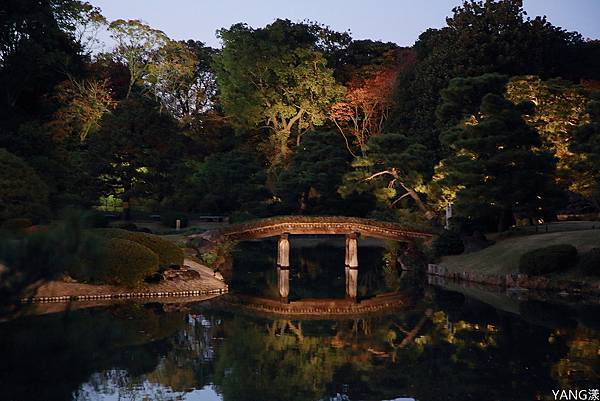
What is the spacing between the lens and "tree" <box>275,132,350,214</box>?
52338mm

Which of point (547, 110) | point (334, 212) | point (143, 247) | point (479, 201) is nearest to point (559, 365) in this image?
point (143, 247)

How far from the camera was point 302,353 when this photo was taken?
19.2 meters

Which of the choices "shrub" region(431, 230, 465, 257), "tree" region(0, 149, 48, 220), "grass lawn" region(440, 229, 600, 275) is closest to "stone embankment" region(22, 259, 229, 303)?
"tree" region(0, 149, 48, 220)

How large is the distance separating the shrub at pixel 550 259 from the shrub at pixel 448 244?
7301 mm

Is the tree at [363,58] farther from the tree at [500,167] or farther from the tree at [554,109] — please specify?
the tree at [500,167]

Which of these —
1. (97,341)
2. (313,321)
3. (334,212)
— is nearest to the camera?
(97,341)

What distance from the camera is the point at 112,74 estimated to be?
65.4 meters

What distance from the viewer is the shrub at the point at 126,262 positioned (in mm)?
27891

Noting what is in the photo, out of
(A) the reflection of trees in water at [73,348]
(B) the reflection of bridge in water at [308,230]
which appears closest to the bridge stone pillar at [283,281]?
(B) the reflection of bridge in water at [308,230]

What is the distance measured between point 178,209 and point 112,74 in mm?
15435

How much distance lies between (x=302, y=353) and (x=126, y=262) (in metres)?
11.2

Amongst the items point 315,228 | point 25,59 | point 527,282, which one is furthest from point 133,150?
point 527,282

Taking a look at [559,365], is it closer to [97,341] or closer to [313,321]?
[313,321]

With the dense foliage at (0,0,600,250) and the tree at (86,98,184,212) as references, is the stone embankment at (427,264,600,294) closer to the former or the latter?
the dense foliage at (0,0,600,250)
